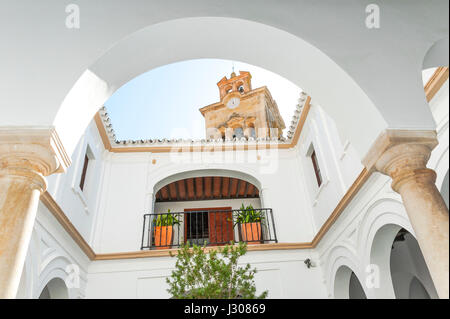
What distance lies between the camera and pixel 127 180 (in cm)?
876

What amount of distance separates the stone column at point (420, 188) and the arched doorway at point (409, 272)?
18.3ft

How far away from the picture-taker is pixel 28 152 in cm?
256

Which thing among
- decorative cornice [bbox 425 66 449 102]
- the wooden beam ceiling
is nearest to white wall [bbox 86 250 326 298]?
the wooden beam ceiling

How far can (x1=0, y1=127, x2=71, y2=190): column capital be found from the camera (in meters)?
2.53

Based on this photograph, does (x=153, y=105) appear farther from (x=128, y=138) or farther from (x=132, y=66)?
(x=132, y=66)

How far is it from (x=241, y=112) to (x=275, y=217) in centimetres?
1805

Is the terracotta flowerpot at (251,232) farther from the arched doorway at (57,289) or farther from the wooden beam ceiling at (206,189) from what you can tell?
the arched doorway at (57,289)

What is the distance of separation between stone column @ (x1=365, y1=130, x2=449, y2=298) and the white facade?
1.60m

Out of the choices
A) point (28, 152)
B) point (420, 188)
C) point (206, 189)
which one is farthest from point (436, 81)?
point (206, 189)

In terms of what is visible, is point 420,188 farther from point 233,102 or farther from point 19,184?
point 233,102

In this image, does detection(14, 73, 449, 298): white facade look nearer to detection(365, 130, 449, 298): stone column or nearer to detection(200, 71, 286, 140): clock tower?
detection(365, 130, 449, 298): stone column
